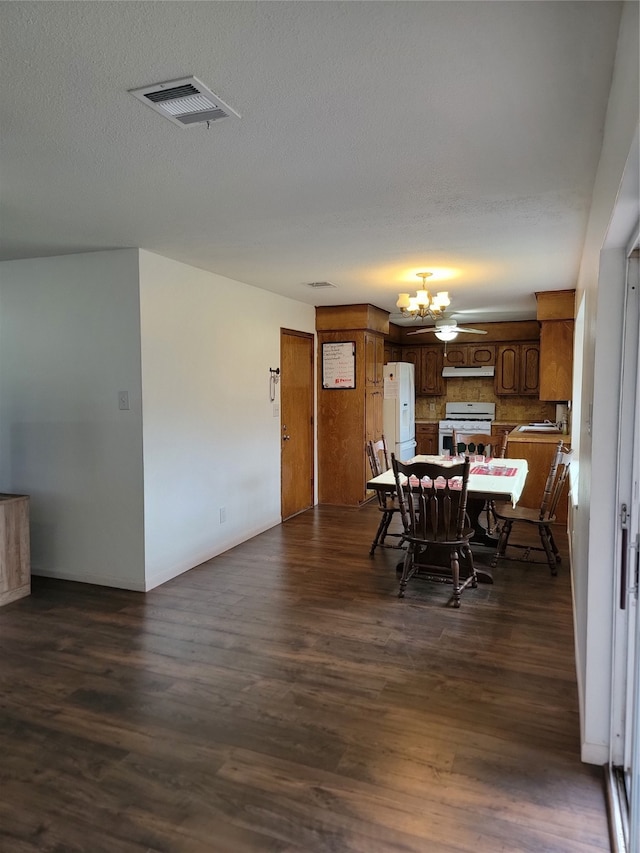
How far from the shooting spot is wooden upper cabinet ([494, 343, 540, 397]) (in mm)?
8258

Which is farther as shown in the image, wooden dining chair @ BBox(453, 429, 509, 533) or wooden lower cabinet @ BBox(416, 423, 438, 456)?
wooden lower cabinet @ BBox(416, 423, 438, 456)

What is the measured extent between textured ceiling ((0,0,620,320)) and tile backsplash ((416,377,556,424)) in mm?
5017

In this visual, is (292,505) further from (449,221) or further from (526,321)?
(526,321)

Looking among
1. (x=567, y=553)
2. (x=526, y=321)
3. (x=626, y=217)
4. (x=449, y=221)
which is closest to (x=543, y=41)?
(x=626, y=217)

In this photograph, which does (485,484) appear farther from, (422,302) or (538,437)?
(538,437)

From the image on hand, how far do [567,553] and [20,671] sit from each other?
4105mm

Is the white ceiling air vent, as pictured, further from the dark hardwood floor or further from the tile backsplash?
the tile backsplash

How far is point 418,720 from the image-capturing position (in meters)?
2.42

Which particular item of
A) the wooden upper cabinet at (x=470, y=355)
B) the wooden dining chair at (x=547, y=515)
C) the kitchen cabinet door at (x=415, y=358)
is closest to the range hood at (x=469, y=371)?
the wooden upper cabinet at (x=470, y=355)

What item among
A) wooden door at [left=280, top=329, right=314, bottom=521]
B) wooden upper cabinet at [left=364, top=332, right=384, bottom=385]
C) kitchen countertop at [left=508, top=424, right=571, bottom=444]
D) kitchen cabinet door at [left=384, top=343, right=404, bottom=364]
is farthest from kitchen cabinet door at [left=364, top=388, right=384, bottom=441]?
kitchen countertop at [left=508, top=424, right=571, bottom=444]

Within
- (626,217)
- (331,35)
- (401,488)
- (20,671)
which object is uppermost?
(331,35)

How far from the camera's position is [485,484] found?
405cm

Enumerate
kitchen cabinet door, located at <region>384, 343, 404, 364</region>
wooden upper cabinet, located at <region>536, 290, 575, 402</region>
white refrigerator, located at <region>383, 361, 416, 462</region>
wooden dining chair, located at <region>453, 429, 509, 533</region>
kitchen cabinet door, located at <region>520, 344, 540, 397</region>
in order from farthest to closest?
kitchen cabinet door, located at <region>384, 343, 404, 364</region> < kitchen cabinet door, located at <region>520, 344, 540, 397</region> < white refrigerator, located at <region>383, 361, 416, 462</region> < wooden upper cabinet, located at <region>536, 290, 575, 402</region> < wooden dining chair, located at <region>453, 429, 509, 533</region>

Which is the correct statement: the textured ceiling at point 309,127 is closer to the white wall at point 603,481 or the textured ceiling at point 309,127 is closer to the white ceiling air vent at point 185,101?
the white ceiling air vent at point 185,101
